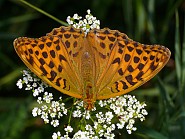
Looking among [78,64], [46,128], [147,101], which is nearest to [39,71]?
[78,64]

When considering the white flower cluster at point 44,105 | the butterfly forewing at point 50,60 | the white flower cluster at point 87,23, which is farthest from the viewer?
the white flower cluster at point 87,23

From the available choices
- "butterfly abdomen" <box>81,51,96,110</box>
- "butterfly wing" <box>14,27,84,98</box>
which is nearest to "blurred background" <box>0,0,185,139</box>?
"butterfly abdomen" <box>81,51,96,110</box>

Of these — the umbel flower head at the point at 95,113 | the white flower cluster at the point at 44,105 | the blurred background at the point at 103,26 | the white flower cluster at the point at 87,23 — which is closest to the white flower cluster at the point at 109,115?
the umbel flower head at the point at 95,113

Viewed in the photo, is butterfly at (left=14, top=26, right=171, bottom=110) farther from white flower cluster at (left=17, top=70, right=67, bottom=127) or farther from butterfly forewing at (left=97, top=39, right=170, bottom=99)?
white flower cluster at (left=17, top=70, right=67, bottom=127)

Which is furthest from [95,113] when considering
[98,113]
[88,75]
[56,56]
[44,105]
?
[56,56]

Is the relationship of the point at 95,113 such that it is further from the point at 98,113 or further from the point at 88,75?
the point at 88,75

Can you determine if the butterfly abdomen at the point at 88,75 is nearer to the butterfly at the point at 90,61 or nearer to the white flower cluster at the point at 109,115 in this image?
the butterfly at the point at 90,61

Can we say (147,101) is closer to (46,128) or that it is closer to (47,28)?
(46,128)
